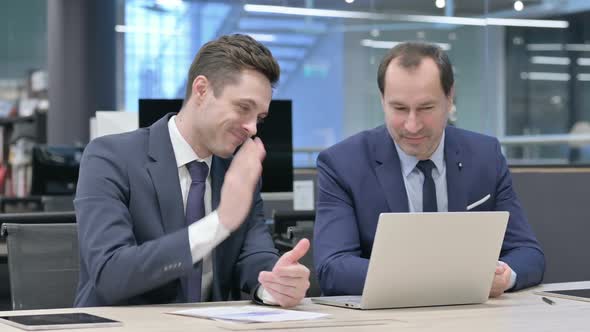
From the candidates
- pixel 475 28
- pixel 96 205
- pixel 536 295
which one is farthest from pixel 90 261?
pixel 475 28

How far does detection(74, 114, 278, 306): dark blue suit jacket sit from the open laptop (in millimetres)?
353

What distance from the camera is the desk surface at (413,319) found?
1868 mm

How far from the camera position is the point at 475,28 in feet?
21.1

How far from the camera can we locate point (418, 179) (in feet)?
9.31

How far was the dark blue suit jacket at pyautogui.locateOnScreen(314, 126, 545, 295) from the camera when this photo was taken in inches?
107

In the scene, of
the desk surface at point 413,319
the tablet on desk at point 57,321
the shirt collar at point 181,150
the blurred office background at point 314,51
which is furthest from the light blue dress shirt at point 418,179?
the blurred office background at point 314,51

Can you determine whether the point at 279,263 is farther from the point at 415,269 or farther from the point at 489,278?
the point at 489,278

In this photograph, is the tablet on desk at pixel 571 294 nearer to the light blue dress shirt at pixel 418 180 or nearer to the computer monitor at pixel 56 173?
the light blue dress shirt at pixel 418 180

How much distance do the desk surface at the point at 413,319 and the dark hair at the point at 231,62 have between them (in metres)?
0.56

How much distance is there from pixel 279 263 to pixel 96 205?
448mm

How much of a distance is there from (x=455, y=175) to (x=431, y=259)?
0.72m

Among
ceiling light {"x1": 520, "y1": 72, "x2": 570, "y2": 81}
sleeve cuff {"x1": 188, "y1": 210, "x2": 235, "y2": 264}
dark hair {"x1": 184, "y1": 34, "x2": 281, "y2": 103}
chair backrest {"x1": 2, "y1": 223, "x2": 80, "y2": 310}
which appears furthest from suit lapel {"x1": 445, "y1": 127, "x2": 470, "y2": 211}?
ceiling light {"x1": 520, "y1": 72, "x2": 570, "y2": 81}

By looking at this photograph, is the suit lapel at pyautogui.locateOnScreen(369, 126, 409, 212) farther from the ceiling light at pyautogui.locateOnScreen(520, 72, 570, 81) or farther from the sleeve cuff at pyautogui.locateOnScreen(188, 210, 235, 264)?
the ceiling light at pyautogui.locateOnScreen(520, 72, 570, 81)

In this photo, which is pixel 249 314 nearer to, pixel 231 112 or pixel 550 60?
pixel 231 112
